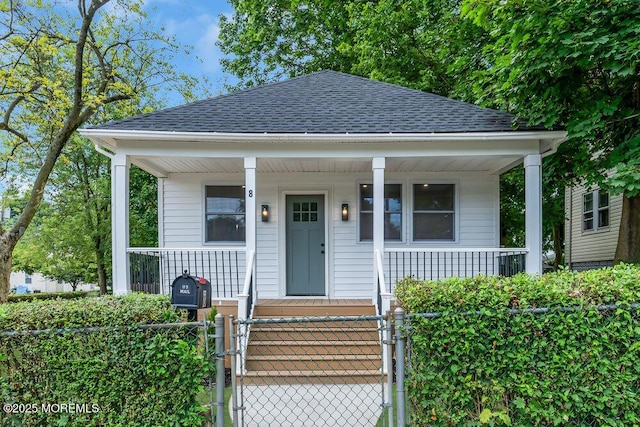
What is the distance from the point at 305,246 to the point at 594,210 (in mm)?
10078

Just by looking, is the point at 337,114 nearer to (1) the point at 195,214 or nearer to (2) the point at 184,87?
(1) the point at 195,214

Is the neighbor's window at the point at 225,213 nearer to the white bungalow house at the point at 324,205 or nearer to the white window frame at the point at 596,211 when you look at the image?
the white bungalow house at the point at 324,205

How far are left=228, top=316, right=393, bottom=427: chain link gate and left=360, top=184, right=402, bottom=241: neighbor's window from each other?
221cm

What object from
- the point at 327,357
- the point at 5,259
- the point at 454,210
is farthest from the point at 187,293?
the point at 5,259

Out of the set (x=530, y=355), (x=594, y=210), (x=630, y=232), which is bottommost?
(x=530, y=355)

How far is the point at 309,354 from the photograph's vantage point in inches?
214

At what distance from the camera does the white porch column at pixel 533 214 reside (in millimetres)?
6188

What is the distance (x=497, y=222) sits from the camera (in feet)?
25.0

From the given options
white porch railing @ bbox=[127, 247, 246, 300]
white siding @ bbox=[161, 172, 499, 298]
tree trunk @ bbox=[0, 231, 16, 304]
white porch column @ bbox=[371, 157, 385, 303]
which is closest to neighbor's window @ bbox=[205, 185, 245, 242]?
white siding @ bbox=[161, 172, 499, 298]

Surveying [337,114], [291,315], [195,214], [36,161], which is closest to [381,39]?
[337,114]

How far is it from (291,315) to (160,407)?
11.3 feet

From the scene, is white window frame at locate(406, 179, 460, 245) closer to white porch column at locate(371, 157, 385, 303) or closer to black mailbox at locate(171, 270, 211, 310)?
white porch column at locate(371, 157, 385, 303)

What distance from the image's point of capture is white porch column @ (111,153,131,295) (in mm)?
6105

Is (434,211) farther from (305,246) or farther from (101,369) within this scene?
(101,369)
